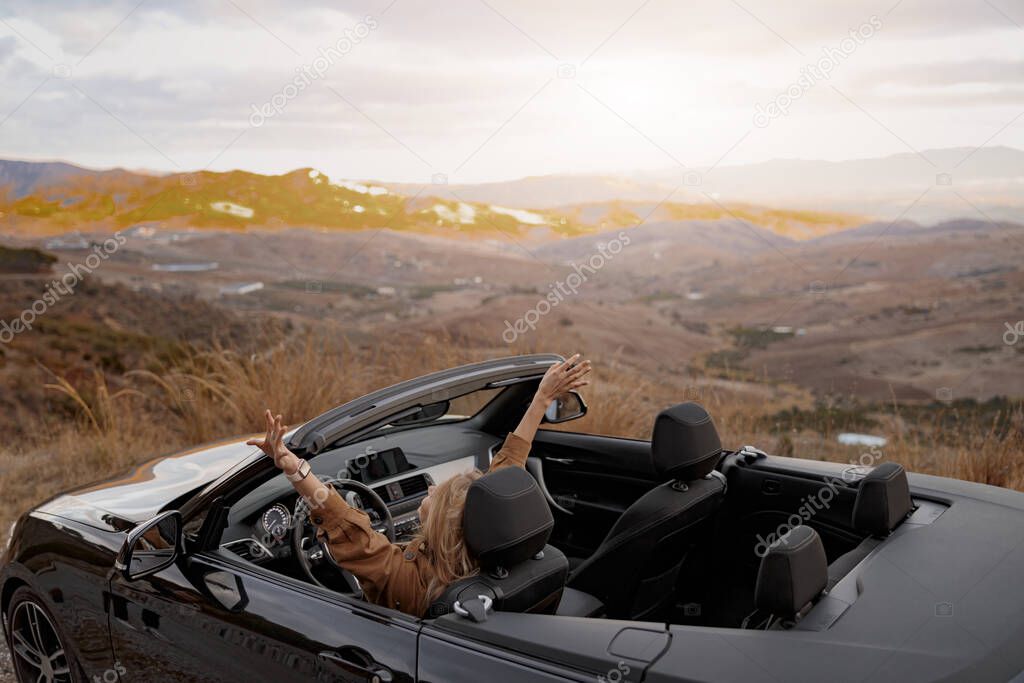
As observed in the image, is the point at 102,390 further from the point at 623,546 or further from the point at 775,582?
the point at 775,582

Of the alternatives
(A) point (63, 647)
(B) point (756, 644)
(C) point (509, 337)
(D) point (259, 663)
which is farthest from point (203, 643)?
(C) point (509, 337)

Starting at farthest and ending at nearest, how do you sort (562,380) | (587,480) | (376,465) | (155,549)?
(587,480) → (376,465) → (562,380) → (155,549)

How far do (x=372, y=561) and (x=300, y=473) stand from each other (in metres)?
0.32

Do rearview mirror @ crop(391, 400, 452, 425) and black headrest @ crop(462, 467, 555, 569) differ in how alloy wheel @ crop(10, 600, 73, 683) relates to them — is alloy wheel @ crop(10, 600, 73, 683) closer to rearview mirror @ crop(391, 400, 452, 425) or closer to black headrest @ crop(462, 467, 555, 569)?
rearview mirror @ crop(391, 400, 452, 425)

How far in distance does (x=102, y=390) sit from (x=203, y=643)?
226 inches

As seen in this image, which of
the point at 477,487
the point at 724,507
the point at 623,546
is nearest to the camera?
the point at 477,487

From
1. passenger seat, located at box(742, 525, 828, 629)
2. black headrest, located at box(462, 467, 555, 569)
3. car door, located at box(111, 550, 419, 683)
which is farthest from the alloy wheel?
passenger seat, located at box(742, 525, 828, 629)

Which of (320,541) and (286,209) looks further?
(286,209)

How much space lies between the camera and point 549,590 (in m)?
2.21

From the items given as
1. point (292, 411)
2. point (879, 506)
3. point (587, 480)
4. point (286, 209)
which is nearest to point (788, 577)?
point (879, 506)

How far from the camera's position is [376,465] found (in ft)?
11.1

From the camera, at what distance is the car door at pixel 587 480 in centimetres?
390

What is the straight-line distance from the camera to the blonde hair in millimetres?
2178

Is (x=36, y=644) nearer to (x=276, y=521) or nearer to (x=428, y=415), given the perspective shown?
(x=276, y=521)
